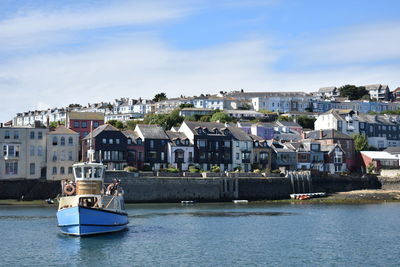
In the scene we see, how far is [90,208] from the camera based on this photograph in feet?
152

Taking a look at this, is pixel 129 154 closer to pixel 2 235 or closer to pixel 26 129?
pixel 26 129

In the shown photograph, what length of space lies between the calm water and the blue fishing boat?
797 millimetres

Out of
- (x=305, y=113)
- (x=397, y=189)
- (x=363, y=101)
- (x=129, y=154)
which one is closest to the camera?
(x=129, y=154)

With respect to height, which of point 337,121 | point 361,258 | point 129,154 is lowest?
point 361,258

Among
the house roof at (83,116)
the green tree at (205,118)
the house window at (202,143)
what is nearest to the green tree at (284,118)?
the green tree at (205,118)

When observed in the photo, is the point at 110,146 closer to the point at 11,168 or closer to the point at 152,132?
the point at 152,132

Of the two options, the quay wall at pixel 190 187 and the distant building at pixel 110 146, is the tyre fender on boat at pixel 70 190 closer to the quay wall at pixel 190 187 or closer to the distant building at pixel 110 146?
the quay wall at pixel 190 187

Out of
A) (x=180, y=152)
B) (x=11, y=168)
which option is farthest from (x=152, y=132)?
(x=11, y=168)

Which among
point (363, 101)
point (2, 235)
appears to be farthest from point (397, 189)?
point (363, 101)

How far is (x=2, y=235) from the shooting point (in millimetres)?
49250

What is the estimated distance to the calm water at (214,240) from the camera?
3956 cm

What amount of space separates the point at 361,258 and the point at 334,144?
71.1 metres

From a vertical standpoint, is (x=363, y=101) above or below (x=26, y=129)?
above

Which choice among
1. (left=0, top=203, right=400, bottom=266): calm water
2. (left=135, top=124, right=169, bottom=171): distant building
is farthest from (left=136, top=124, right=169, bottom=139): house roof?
(left=0, top=203, right=400, bottom=266): calm water
